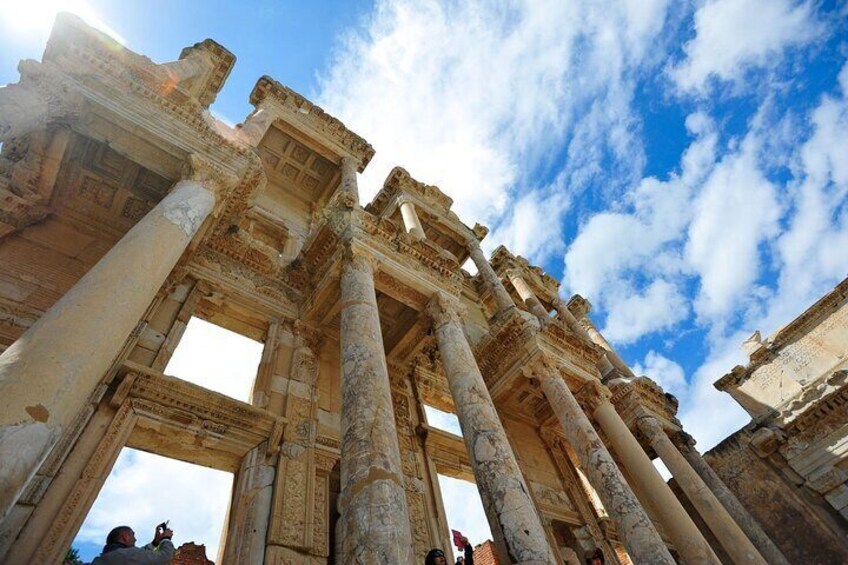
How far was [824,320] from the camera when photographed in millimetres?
18766

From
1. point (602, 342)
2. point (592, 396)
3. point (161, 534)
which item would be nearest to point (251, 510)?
point (161, 534)

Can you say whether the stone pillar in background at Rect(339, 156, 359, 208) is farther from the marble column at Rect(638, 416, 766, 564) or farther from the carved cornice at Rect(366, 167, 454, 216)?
the marble column at Rect(638, 416, 766, 564)

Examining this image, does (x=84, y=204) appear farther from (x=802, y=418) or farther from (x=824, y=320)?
(x=824, y=320)

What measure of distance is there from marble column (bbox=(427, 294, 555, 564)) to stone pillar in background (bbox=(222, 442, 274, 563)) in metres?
3.39

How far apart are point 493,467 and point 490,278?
10.1m

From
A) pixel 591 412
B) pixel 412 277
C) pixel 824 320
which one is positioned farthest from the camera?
pixel 824 320

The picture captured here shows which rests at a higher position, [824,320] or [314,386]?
[824,320]

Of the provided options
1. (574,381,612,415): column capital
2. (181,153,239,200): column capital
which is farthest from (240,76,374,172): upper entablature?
(574,381,612,415): column capital

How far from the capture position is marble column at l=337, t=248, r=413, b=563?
478cm

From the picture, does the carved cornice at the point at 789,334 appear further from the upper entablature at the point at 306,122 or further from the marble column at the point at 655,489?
the upper entablature at the point at 306,122

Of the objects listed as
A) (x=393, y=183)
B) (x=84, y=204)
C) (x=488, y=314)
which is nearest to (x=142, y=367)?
(x=84, y=204)

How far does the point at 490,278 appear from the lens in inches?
647

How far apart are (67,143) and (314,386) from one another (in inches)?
253

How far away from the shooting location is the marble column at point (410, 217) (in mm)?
15750
